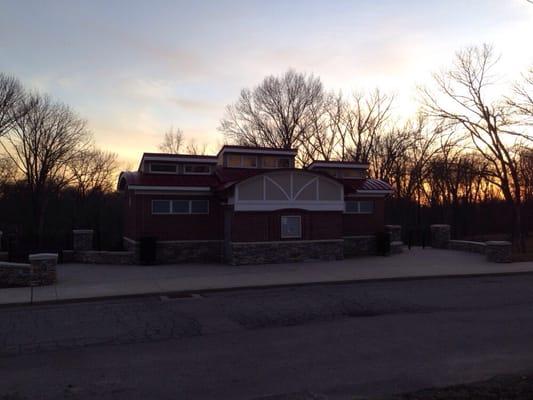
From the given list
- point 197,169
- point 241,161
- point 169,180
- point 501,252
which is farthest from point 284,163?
point 501,252

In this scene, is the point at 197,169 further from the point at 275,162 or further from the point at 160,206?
the point at 275,162

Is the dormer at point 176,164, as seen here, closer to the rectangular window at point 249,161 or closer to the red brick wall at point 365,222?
the rectangular window at point 249,161

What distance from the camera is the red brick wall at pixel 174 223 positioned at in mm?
22797

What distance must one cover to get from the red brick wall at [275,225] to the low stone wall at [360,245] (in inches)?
113

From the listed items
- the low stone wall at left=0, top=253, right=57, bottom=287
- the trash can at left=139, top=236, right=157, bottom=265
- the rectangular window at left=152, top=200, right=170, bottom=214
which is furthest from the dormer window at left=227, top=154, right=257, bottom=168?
the low stone wall at left=0, top=253, right=57, bottom=287

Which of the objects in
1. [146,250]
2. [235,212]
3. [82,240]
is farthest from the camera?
[82,240]

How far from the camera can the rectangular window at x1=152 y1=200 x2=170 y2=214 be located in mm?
23000

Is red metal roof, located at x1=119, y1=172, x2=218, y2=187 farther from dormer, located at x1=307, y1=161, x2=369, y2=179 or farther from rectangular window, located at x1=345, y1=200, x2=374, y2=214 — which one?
rectangular window, located at x1=345, y1=200, x2=374, y2=214

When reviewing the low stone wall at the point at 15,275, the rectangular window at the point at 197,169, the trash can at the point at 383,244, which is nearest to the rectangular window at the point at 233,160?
the rectangular window at the point at 197,169

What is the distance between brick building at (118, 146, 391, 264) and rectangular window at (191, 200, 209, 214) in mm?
48

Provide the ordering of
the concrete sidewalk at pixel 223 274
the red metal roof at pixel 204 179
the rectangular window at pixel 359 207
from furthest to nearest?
the rectangular window at pixel 359 207 → the red metal roof at pixel 204 179 → the concrete sidewalk at pixel 223 274

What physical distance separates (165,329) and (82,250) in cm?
Answer: 1630

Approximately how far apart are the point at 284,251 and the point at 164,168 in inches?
309

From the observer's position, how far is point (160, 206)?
75.8 feet
